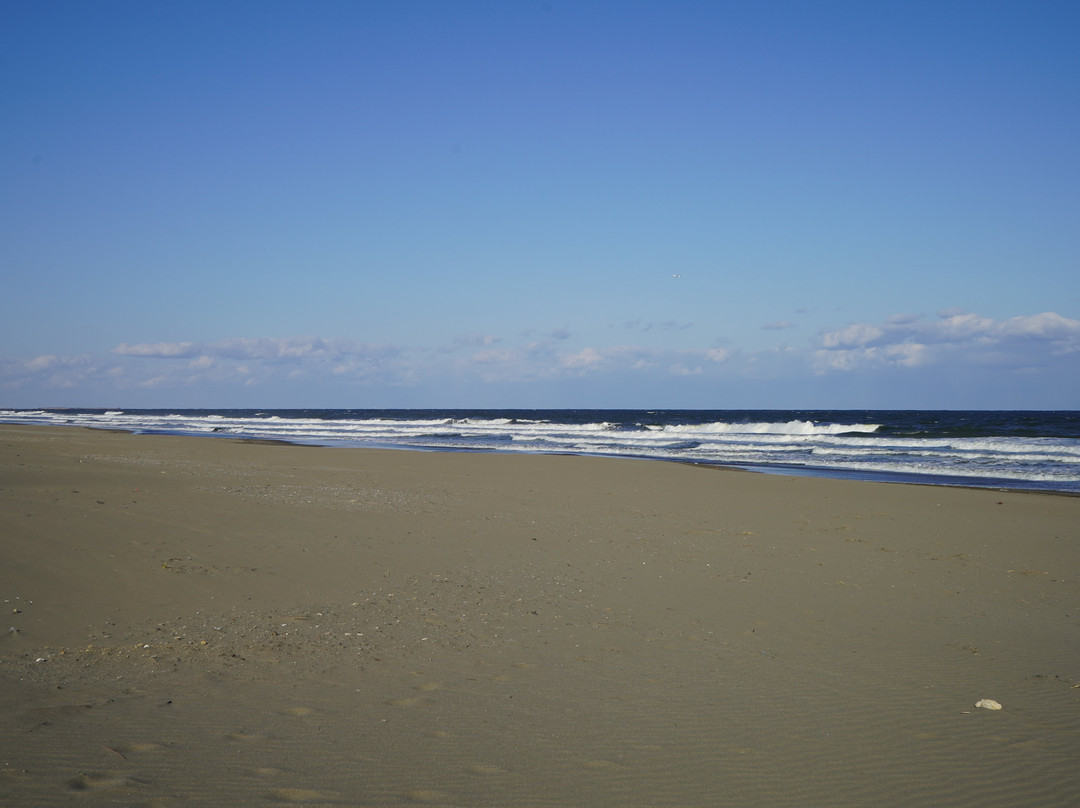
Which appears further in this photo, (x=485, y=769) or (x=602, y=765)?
(x=602, y=765)

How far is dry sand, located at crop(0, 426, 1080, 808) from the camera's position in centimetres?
352

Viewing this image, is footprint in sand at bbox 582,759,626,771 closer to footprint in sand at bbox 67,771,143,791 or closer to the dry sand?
the dry sand

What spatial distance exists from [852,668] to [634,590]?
232 cm

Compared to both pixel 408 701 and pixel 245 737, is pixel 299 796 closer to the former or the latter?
pixel 245 737

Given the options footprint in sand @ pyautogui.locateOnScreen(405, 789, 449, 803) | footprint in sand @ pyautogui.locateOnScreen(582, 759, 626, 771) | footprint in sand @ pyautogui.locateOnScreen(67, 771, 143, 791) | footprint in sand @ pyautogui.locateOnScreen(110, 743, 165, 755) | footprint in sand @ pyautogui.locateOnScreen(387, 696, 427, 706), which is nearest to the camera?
footprint in sand @ pyautogui.locateOnScreen(67, 771, 143, 791)

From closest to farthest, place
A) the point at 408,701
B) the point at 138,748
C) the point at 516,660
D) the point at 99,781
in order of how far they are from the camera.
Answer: the point at 99,781 → the point at 138,748 → the point at 408,701 → the point at 516,660

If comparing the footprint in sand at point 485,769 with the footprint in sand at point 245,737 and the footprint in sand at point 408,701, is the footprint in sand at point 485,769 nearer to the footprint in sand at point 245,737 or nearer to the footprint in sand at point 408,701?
the footprint in sand at point 408,701

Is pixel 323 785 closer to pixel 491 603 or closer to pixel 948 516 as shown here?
pixel 491 603

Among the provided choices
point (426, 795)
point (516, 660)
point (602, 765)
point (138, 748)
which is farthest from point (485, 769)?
point (138, 748)

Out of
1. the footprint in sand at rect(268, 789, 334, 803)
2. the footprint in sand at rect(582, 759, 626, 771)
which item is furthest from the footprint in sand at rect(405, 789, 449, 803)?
the footprint in sand at rect(582, 759, 626, 771)

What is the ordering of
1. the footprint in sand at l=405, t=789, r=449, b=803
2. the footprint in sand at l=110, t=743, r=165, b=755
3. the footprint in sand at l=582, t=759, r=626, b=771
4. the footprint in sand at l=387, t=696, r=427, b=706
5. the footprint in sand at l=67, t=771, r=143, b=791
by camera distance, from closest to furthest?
the footprint in sand at l=67, t=771, r=143, b=791 → the footprint in sand at l=405, t=789, r=449, b=803 → the footprint in sand at l=110, t=743, r=165, b=755 → the footprint in sand at l=582, t=759, r=626, b=771 → the footprint in sand at l=387, t=696, r=427, b=706

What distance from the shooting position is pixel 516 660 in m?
5.13

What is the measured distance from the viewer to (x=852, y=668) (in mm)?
5207

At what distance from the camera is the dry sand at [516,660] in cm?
352
